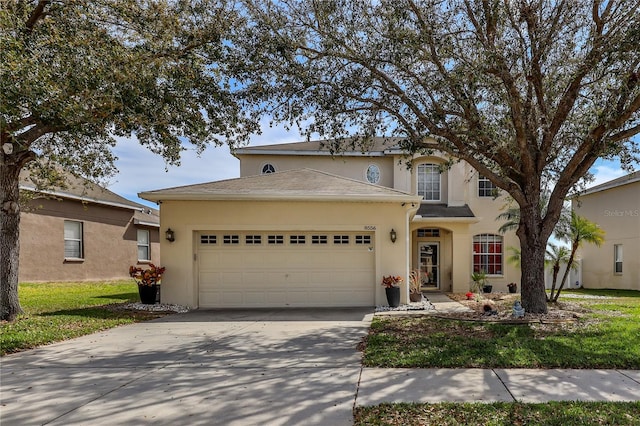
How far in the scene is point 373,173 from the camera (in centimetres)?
1848

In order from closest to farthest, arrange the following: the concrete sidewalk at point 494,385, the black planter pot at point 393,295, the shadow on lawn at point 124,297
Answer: the concrete sidewalk at point 494,385 → the black planter pot at point 393,295 → the shadow on lawn at point 124,297

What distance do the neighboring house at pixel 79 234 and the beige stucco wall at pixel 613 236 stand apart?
20948 mm

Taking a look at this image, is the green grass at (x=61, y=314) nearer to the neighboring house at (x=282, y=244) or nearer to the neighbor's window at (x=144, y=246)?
the neighboring house at (x=282, y=244)

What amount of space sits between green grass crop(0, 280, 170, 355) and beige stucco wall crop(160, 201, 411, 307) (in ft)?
5.20

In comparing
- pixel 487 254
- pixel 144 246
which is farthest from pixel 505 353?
pixel 144 246

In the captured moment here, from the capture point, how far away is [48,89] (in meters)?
7.28

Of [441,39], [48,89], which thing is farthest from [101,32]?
[441,39]

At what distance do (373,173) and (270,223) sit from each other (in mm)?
7882

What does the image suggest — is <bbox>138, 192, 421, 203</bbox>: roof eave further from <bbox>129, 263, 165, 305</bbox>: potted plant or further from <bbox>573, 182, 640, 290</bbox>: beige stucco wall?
<bbox>573, 182, 640, 290</bbox>: beige stucco wall

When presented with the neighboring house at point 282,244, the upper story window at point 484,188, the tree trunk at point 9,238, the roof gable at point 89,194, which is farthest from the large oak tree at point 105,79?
the upper story window at point 484,188

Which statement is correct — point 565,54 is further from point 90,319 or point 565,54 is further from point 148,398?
point 90,319

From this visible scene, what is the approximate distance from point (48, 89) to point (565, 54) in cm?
1028

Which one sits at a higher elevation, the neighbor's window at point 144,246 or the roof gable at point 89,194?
the roof gable at point 89,194

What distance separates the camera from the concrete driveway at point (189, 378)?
4336mm
